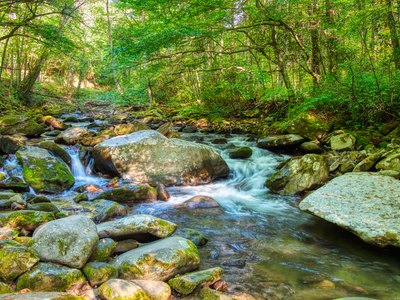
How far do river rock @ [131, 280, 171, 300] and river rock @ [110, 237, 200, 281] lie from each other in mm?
134

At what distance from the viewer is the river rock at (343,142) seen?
22.5 ft

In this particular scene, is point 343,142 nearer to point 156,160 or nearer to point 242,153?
point 242,153

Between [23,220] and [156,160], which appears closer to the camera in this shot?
[23,220]

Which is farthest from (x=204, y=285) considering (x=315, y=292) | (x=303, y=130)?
(x=303, y=130)

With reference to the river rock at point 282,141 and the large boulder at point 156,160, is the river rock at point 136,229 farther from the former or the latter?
the river rock at point 282,141

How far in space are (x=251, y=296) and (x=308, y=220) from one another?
2.49m

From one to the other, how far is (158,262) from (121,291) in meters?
0.54

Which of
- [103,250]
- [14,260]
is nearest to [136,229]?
[103,250]

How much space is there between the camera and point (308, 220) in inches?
175

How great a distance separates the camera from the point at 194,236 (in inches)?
144

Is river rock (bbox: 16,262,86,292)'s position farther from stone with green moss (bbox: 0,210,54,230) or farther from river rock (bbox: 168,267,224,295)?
stone with green moss (bbox: 0,210,54,230)

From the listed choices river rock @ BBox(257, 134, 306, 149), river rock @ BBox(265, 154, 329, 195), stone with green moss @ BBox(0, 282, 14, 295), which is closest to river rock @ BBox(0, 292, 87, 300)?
stone with green moss @ BBox(0, 282, 14, 295)

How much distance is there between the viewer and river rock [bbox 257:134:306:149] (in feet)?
26.6

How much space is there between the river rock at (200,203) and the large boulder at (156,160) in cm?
122
